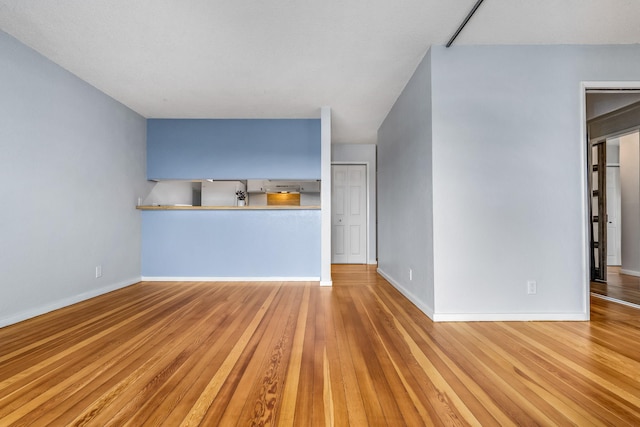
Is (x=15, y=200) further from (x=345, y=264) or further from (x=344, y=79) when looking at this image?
(x=345, y=264)

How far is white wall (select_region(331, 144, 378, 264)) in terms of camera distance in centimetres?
645

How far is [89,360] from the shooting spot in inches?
74.9

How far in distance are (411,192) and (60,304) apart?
406 cm

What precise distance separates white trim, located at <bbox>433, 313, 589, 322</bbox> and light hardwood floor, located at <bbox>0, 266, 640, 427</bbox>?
82mm

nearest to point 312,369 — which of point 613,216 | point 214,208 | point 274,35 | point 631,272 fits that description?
point 274,35

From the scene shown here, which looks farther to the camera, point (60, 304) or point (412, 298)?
point (412, 298)

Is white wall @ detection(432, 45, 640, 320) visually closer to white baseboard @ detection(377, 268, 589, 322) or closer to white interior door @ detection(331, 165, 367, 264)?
white baseboard @ detection(377, 268, 589, 322)

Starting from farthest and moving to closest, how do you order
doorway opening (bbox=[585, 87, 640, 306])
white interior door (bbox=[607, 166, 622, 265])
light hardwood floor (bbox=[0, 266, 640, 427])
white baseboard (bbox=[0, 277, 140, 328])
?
white interior door (bbox=[607, 166, 622, 265]) → doorway opening (bbox=[585, 87, 640, 306]) → white baseboard (bbox=[0, 277, 140, 328]) → light hardwood floor (bbox=[0, 266, 640, 427])

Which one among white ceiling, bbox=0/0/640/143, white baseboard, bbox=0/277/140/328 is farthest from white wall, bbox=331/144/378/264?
white baseboard, bbox=0/277/140/328

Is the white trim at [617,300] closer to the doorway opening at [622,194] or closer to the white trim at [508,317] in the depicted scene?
the doorway opening at [622,194]

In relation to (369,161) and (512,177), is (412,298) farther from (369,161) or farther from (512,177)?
(369,161)

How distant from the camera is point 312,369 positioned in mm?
1764

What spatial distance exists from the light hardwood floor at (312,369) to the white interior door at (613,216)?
3783 mm

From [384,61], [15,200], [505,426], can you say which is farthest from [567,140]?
[15,200]
